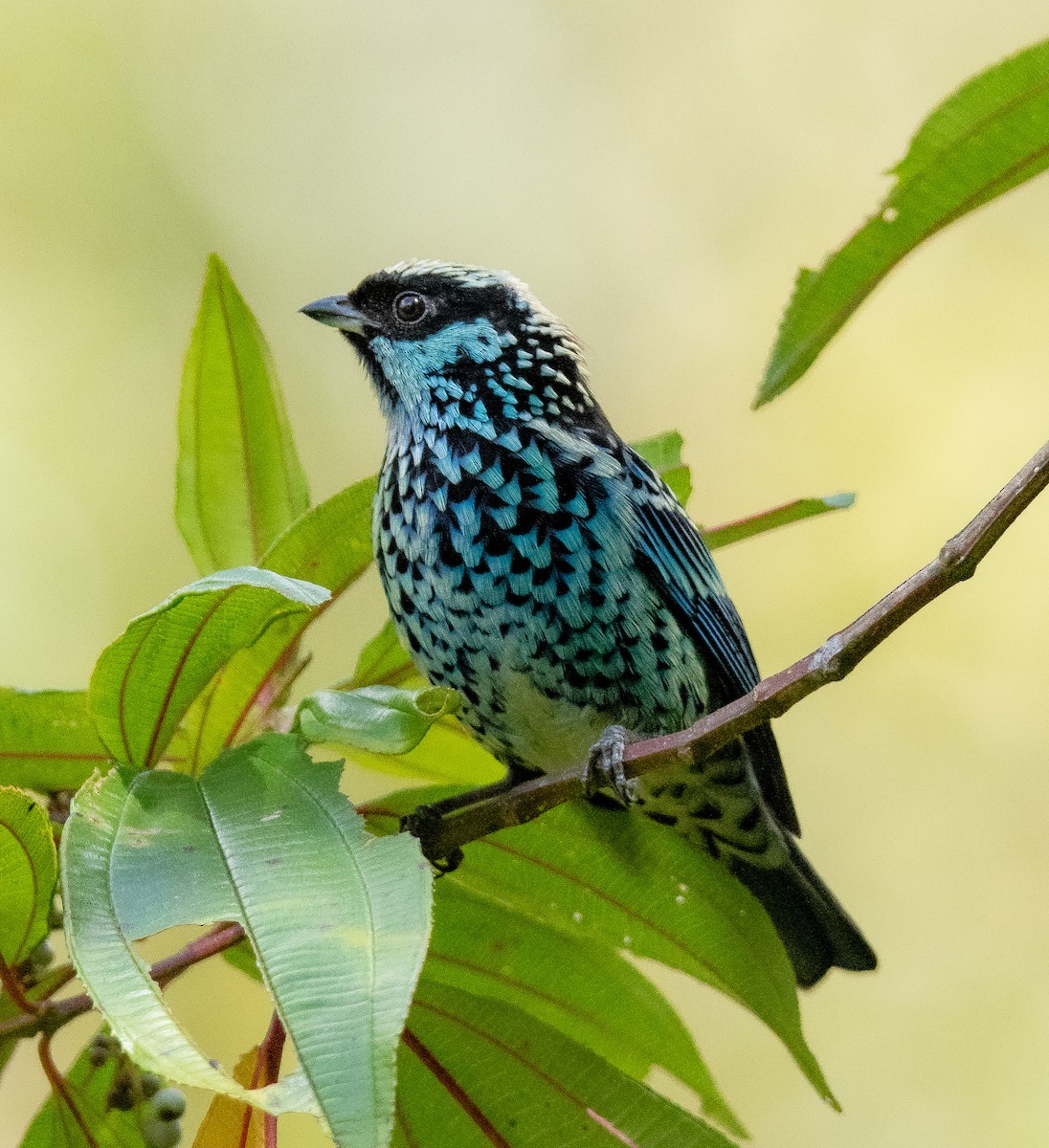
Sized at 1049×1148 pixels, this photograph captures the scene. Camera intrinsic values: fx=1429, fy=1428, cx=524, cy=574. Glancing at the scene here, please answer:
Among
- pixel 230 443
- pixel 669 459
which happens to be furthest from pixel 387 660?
pixel 669 459

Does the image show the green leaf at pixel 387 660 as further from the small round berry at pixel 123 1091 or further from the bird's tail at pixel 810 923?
the bird's tail at pixel 810 923

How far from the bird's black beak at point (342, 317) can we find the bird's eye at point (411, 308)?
0.07 meters

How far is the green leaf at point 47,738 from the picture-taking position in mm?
2400

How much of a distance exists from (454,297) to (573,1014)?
5.64 feet

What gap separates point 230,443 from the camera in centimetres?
298

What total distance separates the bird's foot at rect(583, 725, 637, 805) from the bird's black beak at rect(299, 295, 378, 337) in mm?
1260

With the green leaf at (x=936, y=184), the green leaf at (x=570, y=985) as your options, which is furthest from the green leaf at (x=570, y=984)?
the green leaf at (x=936, y=184)

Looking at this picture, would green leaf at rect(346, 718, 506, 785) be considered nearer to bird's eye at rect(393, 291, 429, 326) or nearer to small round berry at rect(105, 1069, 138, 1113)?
small round berry at rect(105, 1069, 138, 1113)

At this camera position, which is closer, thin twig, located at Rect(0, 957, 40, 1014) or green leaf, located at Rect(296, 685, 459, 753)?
green leaf, located at Rect(296, 685, 459, 753)

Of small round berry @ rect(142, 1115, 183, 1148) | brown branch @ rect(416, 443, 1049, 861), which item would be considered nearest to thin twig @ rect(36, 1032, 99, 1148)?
small round berry @ rect(142, 1115, 183, 1148)

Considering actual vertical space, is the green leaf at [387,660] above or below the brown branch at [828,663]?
below

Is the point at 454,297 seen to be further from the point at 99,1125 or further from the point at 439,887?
the point at 99,1125

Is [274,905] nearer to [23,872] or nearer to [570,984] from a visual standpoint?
[23,872]

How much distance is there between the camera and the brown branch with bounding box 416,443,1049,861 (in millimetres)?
1765
